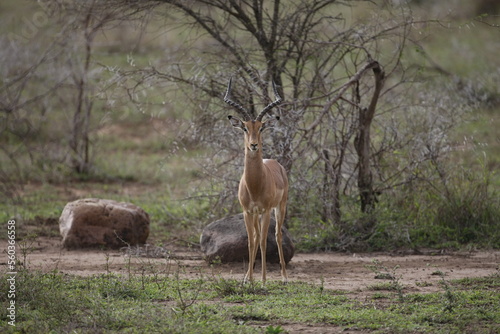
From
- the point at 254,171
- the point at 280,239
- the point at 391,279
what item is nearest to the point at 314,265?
the point at 280,239

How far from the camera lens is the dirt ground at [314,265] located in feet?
26.5

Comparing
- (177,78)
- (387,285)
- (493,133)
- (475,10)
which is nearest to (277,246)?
(387,285)

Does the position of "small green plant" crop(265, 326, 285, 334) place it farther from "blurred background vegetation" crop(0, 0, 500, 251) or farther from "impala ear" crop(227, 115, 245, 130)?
"blurred background vegetation" crop(0, 0, 500, 251)

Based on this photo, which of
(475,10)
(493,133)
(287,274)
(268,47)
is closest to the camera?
(287,274)

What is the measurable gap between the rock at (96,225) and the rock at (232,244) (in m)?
1.31

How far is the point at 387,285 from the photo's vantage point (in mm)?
7590

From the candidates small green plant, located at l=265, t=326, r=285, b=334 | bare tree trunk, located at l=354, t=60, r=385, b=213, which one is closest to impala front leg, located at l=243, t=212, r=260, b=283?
small green plant, located at l=265, t=326, r=285, b=334

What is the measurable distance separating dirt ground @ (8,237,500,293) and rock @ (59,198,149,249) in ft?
0.57

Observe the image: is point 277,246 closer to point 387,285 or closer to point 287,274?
point 287,274

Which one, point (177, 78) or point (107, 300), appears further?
point (177, 78)

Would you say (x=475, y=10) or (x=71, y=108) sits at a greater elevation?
(x=475, y=10)

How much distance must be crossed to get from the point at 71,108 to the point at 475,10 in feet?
67.6

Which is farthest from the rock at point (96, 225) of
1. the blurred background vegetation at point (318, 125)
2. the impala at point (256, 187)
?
the impala at point (256, 187)

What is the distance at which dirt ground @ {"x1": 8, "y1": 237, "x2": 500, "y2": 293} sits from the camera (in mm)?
8078
